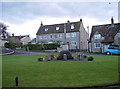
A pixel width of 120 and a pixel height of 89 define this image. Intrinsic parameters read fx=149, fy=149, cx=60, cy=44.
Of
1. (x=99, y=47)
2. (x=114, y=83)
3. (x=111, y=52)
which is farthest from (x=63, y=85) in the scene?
(x=99, y=47)

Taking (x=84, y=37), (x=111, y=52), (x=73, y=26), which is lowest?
(x=111, y=52)

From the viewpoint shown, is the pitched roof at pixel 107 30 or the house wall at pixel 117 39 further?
the pitched roof at pixel 107 30

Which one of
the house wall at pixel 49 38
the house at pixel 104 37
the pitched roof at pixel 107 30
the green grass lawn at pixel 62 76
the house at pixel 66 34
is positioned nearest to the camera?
the green grass lawn at pixel 62 76

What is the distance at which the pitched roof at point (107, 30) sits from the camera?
3706cm

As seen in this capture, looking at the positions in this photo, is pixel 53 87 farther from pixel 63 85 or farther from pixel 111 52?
pixel 111 52

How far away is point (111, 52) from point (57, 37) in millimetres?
24588

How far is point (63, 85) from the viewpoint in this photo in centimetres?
670

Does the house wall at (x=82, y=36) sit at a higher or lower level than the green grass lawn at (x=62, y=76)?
higher

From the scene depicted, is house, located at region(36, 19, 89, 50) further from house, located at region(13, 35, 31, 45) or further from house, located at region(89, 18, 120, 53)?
house, located at region(13, 35, 31, 45)

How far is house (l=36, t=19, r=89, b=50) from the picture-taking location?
48.3m

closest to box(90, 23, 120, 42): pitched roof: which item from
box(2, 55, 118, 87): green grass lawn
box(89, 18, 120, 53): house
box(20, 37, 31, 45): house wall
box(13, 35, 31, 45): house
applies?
box(89, 18, 120, 53): house

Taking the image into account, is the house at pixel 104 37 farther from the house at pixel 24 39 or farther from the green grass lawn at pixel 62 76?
the house at pixel 24 39

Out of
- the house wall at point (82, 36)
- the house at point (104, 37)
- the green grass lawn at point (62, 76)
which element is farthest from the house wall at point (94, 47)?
the green grass lawn at point (62, 76)

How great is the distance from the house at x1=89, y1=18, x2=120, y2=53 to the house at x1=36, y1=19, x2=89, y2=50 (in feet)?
24.6
